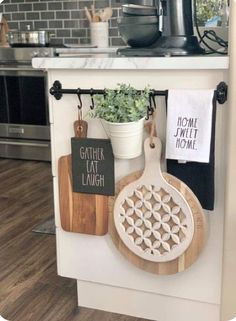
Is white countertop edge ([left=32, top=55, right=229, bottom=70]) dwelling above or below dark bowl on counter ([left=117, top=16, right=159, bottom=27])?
below

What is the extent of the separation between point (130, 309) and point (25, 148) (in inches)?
108

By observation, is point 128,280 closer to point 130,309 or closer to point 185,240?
point 130,309

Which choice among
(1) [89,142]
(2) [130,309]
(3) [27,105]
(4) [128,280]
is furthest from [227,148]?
(3) [27,105]

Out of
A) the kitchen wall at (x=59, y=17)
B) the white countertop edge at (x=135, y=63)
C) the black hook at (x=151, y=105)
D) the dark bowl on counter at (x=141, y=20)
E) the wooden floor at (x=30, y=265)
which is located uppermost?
the kitchen wall at (x=59, y=17)

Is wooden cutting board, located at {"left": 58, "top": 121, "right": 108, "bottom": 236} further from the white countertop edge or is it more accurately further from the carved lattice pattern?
the white countertop edge

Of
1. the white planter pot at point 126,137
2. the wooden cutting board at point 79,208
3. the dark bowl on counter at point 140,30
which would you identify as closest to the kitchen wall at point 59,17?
the dark bowl on counter at point 140,30

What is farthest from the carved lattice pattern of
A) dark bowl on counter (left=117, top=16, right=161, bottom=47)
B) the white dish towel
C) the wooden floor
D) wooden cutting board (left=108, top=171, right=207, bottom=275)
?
dark bowl on counter (left=117, top=16, right=161, bottom=47)

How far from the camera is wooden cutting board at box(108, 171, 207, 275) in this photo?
1578mm

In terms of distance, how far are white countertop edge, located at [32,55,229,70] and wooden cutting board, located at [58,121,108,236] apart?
1.13ft

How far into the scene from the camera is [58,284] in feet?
7.09

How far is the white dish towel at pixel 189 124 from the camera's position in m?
1.51

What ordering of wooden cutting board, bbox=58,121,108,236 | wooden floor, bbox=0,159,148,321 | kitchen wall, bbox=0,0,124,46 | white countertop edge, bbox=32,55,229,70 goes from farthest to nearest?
1. kitchen wall, bbox=0,0,124,46
2. wooden floor, bbox=0,159,148,321
3. wooden cutting board, bbox=58,121,108,236
4. white countertop edge, bbox=32,55,229,70

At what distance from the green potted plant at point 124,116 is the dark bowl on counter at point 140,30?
0.23m

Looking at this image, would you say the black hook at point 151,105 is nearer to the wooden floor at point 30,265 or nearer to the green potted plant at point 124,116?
the green potted plant at point 124,116
